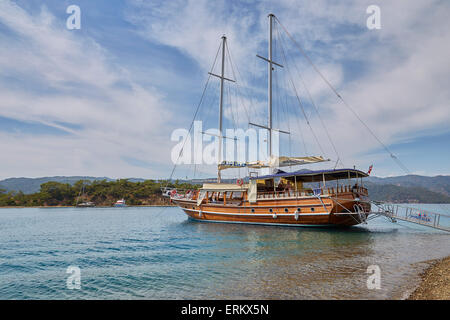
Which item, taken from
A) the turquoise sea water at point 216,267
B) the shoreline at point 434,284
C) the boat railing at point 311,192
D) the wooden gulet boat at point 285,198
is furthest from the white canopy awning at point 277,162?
the shoreline at point 434,284

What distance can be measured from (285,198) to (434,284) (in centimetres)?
1668

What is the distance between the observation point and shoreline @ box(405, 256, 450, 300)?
25.1 ft

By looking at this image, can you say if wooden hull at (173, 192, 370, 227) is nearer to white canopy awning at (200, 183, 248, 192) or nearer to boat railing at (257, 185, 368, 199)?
boat railing at (257, 185, 368, 199)

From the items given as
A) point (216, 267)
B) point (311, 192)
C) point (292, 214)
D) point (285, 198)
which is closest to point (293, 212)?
point (292, 214)

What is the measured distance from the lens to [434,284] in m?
8.80

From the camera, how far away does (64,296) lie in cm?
889

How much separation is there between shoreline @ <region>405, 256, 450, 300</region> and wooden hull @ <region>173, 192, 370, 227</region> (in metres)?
11.3

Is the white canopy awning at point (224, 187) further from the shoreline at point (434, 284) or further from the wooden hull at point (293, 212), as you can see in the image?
the shoreline at point (434, 284)

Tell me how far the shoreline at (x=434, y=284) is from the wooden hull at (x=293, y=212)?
11270 millimetres

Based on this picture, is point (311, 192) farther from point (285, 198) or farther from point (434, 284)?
point (434, 284)

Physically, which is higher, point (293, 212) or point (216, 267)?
point (293, 212)

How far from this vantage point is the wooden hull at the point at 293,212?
23375mm
